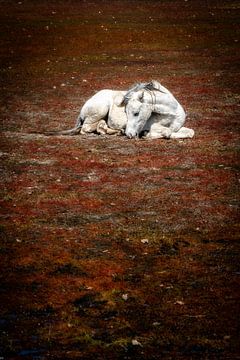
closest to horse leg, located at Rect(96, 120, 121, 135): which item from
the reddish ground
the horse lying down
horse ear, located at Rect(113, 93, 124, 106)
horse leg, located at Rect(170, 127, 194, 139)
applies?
the horse lying down

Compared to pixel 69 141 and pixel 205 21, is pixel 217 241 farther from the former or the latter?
pixel 205 21

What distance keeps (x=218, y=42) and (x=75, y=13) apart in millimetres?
13807

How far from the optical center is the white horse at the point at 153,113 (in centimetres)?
1477

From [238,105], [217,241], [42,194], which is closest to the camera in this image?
[217,241]

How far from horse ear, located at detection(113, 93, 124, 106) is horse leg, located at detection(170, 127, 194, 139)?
1.43 m

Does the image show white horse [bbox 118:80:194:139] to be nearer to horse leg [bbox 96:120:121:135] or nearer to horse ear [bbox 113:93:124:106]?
horse ear [bbox 113:93:124:106]

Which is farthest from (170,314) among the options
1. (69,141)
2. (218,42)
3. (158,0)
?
(158,0)

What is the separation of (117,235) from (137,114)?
5.83 m

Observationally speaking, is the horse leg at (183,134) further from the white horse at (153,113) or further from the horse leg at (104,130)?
the horse leg at (104,130)

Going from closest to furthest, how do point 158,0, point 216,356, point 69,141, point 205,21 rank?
point 216,356
point 69,141
point 205,21
point 158,0

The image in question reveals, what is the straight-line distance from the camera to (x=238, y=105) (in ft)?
63.2

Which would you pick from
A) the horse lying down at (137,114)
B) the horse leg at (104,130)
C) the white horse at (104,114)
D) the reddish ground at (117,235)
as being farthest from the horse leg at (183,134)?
the horse leg at (104,130)

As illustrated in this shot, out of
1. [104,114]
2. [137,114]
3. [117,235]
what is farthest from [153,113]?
[117,235]

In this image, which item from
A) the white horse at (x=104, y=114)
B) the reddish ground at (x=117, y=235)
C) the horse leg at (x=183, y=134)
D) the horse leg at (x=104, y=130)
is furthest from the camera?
the horse leg at (x=104, y=130)
